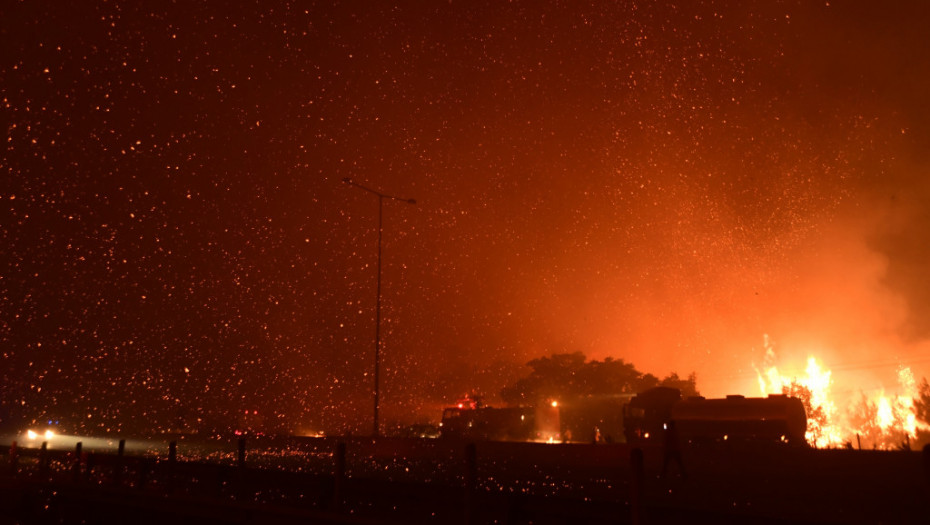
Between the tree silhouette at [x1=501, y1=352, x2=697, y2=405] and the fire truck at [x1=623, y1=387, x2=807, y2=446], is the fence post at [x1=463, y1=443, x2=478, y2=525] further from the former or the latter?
the tree silhouette at [x1=501, y1=352, x2=697, y2=405]

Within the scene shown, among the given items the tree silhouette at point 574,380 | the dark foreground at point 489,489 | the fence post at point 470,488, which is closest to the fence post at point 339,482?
the dark foreground at point 489,489

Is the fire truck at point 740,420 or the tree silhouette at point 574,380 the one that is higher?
the tree silhouette at point 574,380

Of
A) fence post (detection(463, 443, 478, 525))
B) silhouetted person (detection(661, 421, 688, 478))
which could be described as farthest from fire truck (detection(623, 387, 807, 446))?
fence post (detection(463, 443, 478, 525))

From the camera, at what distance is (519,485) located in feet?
55.6

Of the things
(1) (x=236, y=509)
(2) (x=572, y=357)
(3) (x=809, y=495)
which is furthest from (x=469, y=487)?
(2) (x=572, y=357)

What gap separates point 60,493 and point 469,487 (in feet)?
29.9

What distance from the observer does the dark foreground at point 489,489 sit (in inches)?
321

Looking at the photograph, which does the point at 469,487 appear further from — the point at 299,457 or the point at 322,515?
the point at 299,457

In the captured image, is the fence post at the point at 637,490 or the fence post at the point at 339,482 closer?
the fence post at the point at 637,490

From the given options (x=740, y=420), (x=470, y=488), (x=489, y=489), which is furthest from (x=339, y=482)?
(x=740, y=420)

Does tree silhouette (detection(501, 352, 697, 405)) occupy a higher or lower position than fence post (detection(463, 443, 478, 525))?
higher

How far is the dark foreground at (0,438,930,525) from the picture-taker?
8164mm

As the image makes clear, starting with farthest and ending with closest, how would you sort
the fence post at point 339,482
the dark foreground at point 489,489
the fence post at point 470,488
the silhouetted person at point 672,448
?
the silhouetted person at point 672,448 < the fence post at point 339,482 < the dark foreground at point 489,489 < the fence post at point 470,488

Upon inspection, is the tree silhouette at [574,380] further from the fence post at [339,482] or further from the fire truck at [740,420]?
the fence post at [339,482]
